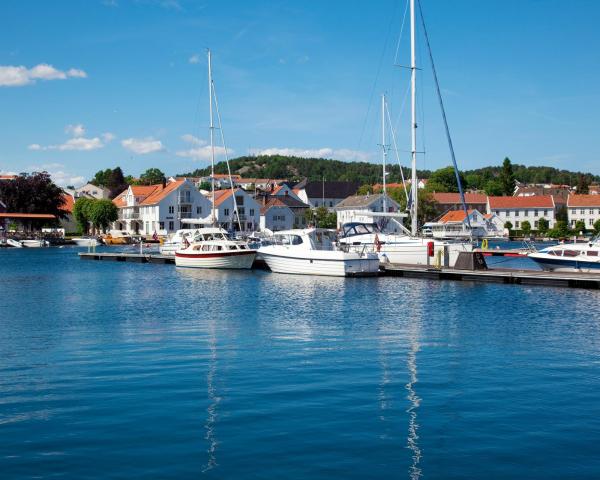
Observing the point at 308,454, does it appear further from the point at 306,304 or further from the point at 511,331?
the point at 306,304

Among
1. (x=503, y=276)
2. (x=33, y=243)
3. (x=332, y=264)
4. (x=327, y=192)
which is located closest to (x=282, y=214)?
(x=33, y=243)

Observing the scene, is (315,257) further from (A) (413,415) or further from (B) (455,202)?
(B) (455,202)

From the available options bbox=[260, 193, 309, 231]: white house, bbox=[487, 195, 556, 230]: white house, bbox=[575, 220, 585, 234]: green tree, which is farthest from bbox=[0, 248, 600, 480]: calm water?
bbox=[487, 195, 556, 230]: white house

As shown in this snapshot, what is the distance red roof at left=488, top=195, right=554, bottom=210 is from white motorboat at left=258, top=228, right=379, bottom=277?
345ft

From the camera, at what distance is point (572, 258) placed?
148 ft

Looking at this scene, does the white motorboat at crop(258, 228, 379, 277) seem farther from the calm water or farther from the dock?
the dock

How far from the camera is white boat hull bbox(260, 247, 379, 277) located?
46.1m

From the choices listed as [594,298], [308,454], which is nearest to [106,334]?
[308,454]

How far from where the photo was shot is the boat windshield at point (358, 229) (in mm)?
55969

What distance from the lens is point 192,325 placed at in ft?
88.1

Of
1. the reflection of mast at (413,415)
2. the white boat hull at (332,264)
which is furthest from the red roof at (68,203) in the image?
the reflection of mast at (413,415)

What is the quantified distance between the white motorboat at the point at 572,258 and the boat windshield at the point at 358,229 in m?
13.5

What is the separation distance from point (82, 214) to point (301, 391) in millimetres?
116514

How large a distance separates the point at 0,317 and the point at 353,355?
53.6 ft
